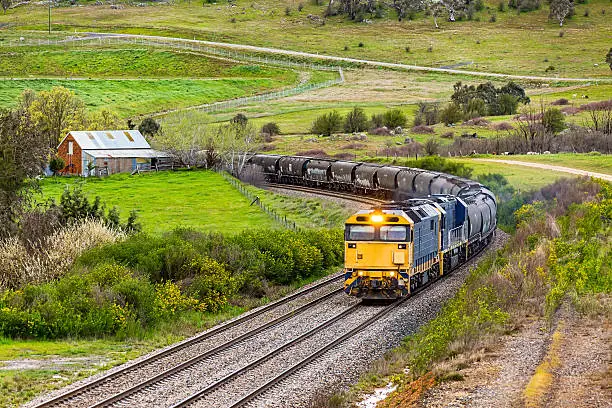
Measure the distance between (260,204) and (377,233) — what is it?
114 feet

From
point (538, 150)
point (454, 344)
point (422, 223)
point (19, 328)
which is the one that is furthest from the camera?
point (538, 150)

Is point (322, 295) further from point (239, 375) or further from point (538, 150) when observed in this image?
point (538, 150)

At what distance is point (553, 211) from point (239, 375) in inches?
1088

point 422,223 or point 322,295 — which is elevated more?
point 422,223

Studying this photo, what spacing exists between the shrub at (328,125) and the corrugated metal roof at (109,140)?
26.1 metres

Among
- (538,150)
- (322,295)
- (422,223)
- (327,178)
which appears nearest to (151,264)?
(322,295)

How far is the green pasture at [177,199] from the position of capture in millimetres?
60406

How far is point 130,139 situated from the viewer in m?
93.8

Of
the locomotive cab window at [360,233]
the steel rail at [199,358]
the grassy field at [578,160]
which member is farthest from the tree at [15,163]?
the grassy field at [578,160]

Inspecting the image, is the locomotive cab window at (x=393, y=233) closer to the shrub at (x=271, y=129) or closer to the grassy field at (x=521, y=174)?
the grassy field at (x=521, y=174)

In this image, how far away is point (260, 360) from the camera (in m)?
25.3

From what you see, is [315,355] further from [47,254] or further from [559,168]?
[559,168]

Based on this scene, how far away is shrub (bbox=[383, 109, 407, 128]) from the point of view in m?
117

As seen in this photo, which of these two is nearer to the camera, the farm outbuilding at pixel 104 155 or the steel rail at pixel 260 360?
the steel rail at pixel 260 360
